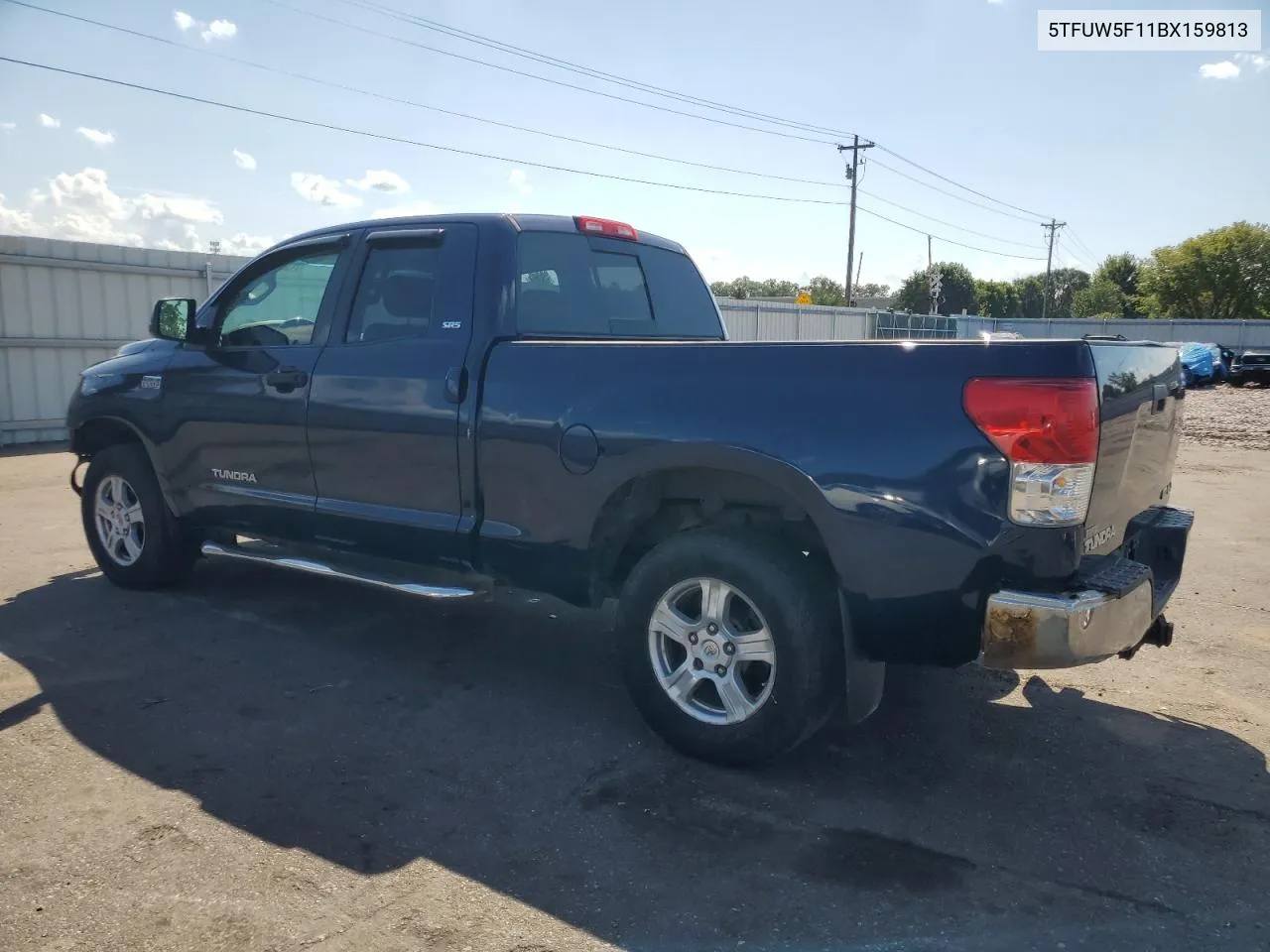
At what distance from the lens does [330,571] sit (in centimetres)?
460

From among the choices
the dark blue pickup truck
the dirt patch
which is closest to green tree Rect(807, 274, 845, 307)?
the dirt patch

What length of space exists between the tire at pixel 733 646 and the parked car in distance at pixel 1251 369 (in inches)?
1215

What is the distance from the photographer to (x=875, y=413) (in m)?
3.14

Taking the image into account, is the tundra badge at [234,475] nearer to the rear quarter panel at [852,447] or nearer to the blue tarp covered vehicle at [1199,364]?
the rear quarter panel at [852,447]

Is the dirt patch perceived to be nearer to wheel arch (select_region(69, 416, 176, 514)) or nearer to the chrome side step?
the chrome side step

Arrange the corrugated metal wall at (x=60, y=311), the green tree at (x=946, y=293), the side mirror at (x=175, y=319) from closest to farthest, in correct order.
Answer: the side mirror at (x=175, y=319)
the corrugated metal wall at (x=60, y=311)
the green tree at (x=946, y=293)

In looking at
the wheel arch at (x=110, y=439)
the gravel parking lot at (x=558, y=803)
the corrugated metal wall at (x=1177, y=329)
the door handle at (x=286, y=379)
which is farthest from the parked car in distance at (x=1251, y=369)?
the wheel arch at (x=110, y=439)

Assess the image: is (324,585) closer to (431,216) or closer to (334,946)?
(431,216)

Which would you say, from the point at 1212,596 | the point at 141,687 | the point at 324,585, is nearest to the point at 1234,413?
the point at 1212,596

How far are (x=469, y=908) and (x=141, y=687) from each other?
92.3 inches

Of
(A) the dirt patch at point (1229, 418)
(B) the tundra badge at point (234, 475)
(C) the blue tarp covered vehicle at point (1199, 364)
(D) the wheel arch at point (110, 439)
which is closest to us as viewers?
(B) the tundra badge at point (234, 475)

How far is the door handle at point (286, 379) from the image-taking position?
4.72 m

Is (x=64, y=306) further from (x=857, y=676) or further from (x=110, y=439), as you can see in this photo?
(x=857, y=676)

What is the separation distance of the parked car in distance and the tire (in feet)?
101
